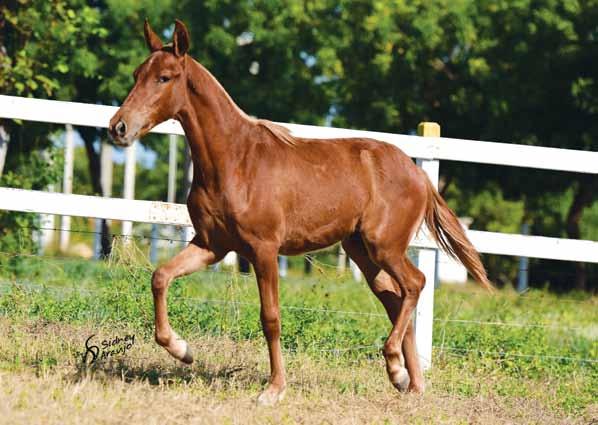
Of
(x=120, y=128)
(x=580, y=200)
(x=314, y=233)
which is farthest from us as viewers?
(x=580, y=200)

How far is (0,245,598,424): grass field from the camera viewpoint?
5285mm

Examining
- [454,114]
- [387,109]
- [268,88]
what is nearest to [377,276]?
[268,88]

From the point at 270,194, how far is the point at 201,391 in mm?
1275

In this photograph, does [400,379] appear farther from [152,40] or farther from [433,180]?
[152,40]

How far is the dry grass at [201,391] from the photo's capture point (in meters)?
5.02

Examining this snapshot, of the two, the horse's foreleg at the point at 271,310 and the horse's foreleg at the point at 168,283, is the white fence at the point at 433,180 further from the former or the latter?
the horse's foreleg at the point at 271,310

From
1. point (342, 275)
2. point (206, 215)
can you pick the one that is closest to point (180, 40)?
point (206, 215)

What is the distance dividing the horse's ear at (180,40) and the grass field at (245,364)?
202 cm

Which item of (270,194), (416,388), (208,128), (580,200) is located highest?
(580,200)

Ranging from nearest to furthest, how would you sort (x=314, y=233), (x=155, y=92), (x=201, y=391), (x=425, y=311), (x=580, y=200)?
(x=155, y=92)
(x=201, y=391)
(x=314, y=233)
(x=425, y=311)
(x=580, y=200)

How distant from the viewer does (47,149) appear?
12180 mm

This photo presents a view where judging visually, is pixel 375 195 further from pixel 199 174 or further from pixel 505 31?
pixel 505 31

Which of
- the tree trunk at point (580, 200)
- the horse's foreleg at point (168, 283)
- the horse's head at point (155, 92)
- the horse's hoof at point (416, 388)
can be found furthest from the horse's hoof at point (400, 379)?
the tree trunk at point (580, 200)

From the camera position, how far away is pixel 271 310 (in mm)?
5895
